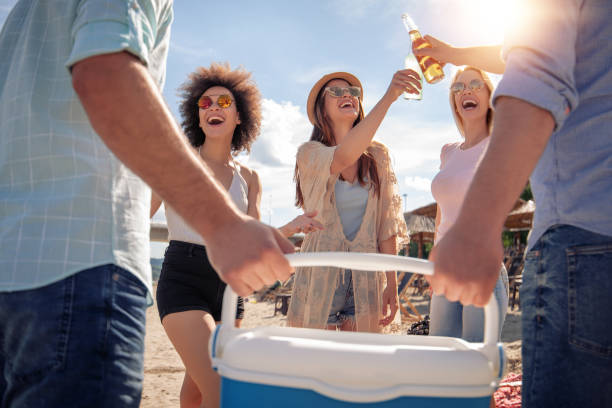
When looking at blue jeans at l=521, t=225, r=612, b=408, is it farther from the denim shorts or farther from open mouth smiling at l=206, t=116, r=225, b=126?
open mouth smiling at l=206, t=116, r=225, b=126

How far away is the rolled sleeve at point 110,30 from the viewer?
85cm

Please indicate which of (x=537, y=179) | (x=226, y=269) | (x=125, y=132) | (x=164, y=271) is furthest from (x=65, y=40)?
(x=164, y=271)

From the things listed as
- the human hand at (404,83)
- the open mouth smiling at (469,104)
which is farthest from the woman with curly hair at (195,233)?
the open mouth smiling at (469,104)

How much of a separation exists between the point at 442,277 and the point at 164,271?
2.04 meters

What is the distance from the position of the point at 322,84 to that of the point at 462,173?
4.13ft

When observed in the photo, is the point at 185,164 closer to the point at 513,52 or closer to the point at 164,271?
the point at 513,52

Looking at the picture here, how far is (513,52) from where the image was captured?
2.99 feet

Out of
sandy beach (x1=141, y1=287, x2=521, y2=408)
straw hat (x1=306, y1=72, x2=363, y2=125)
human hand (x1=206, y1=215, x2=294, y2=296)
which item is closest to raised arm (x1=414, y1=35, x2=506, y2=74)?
straw hat (x1=306, y1=72, x2=363, y2=125)

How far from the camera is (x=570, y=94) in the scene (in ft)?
2.81

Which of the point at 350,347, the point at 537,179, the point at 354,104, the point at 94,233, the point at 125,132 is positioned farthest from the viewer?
the point at 354,104

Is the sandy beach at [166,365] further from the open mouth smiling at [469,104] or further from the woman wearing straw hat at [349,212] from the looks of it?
the open mouth smiling at [469,104]

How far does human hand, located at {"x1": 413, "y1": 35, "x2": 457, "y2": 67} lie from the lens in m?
2.03

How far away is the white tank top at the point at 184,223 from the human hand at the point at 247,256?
158 cm

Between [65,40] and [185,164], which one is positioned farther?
[65,40]
